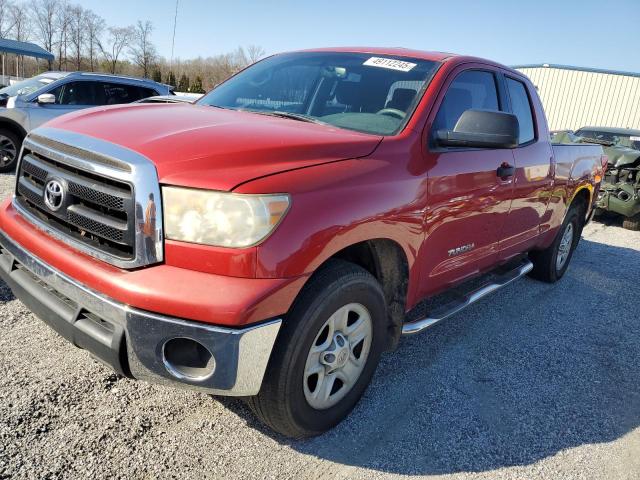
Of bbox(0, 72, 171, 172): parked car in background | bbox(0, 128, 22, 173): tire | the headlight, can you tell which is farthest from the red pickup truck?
bbox(0, 128, 22, 173): tire

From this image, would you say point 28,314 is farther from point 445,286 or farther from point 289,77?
point 445,286

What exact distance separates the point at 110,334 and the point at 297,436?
992 millimetres

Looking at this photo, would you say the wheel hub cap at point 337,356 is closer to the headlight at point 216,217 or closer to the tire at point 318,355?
the tire at point 318,355

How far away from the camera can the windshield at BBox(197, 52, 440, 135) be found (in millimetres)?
2877

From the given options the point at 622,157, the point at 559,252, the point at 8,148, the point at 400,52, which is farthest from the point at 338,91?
the point at 622,157

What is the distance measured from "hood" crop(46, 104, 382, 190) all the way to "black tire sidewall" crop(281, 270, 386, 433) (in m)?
0.60

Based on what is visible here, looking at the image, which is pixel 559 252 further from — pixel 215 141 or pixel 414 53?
pixel 215 141

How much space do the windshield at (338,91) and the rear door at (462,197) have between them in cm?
23

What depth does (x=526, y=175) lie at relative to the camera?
3781 millimetres

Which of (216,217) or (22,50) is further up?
(22,50)

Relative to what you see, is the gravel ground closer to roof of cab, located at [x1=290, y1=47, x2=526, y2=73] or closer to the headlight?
the headlight

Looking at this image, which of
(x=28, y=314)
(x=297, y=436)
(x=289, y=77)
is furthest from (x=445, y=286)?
A: (x=28, y=314)

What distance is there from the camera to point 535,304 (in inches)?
187

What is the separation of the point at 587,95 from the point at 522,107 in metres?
26.6
